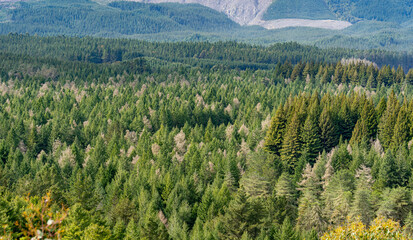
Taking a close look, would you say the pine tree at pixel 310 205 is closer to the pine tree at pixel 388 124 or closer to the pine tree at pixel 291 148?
the pine tree at pixel 291 148

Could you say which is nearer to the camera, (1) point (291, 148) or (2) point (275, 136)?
(1) point (291, 148)

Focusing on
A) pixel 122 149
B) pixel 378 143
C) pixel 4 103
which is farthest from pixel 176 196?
pixel 4 103

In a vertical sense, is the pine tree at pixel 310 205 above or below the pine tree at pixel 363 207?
below

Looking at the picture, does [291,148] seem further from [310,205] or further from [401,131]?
[310,205]

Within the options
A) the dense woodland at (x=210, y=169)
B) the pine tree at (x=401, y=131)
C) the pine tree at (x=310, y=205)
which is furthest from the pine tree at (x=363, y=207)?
the pine tree at (x=401, y=131)

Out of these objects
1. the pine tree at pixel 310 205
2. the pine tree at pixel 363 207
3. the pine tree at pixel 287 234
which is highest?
the pine tree at pixel 287 234

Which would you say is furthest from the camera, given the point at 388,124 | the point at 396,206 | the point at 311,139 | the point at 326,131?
the point at 326,131

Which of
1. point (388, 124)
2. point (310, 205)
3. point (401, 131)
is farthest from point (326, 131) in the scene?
point (310, 205)

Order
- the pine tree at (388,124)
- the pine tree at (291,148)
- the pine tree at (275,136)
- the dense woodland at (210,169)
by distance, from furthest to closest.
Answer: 1. the pine tree at (275,136)
2. the pine tree at (388,124)
3. the pine tree at (291,148)
4. the dense woodland at (210,169)
